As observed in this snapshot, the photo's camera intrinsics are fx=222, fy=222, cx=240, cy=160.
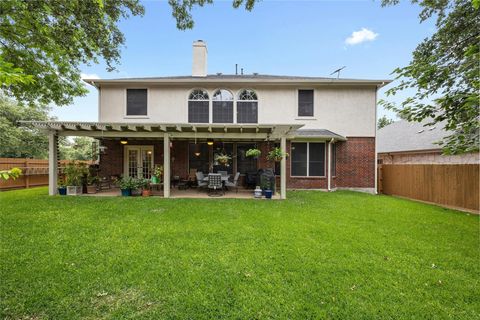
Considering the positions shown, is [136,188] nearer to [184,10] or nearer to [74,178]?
[74,178]

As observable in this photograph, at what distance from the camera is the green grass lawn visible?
2.48 meters

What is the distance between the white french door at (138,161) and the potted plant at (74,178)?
8.04ft

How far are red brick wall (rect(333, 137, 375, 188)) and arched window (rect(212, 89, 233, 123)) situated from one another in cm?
610

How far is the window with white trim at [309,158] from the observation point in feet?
37.7

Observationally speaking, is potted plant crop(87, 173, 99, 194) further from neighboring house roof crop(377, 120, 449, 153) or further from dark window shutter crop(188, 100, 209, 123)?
neighboring house roof crop(377, 120, 449, 153)

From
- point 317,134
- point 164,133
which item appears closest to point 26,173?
point 164,133

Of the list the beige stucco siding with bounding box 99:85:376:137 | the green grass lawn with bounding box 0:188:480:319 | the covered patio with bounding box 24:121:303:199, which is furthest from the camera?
the beige stucco siding with bounding box 99:85:376:137

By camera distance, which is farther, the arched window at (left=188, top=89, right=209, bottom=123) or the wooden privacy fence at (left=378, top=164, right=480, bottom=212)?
the arched window at (left=188, top=89, right=209, bottom=123)

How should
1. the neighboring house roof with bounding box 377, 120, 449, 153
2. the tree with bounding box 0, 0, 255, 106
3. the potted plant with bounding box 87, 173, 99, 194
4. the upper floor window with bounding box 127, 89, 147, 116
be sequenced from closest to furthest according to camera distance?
the tree with bounding box 0, 0, 255, 106, the potted plant with bounding box 87, 173, 99, 194, the upper floor window with bounding box 127, 89, 147, 116, the neighboring house roof with bounding box 377, 120, 449, 153

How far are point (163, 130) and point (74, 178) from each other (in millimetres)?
4452

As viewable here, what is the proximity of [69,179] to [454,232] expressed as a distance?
12.8m

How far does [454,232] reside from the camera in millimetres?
5195

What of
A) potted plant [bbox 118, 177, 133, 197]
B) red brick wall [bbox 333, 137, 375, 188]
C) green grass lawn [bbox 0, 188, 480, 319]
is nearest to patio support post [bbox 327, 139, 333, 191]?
red brick wall [bbox 333, 137, 375, 188]

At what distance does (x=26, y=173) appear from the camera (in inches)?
453
